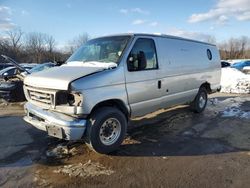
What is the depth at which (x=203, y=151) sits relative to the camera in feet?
18.3

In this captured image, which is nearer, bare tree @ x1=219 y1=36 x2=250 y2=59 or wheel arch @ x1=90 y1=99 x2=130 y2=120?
wheel arch @ x1=90 y1=99 x2=130 y2=120

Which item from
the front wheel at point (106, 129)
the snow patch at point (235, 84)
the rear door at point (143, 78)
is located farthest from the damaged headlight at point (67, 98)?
the snow patch at point (235, 84)

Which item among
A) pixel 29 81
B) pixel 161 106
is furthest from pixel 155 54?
pixel 29 81

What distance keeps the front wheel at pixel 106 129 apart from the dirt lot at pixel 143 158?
0.21m

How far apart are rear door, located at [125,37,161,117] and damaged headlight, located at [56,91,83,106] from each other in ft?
3.88

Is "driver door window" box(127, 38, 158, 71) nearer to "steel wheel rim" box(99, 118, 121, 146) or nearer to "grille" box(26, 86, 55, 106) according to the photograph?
"steel wheel rim" box(99, 118, 121, 146)

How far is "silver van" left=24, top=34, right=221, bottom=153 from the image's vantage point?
15.9ft

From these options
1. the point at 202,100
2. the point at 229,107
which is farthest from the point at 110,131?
the point at 229,107

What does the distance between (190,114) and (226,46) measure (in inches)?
2908

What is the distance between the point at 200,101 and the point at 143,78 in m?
3.69

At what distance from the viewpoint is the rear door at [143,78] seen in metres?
5.67

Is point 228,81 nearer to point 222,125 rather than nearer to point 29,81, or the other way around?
point 222,125

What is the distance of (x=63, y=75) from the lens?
5004mm

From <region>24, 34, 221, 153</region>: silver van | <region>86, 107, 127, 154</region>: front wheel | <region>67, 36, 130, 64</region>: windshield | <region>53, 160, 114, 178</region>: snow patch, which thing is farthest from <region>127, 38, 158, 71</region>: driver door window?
<region>53, 160, 114, 178</region>: snow patch
